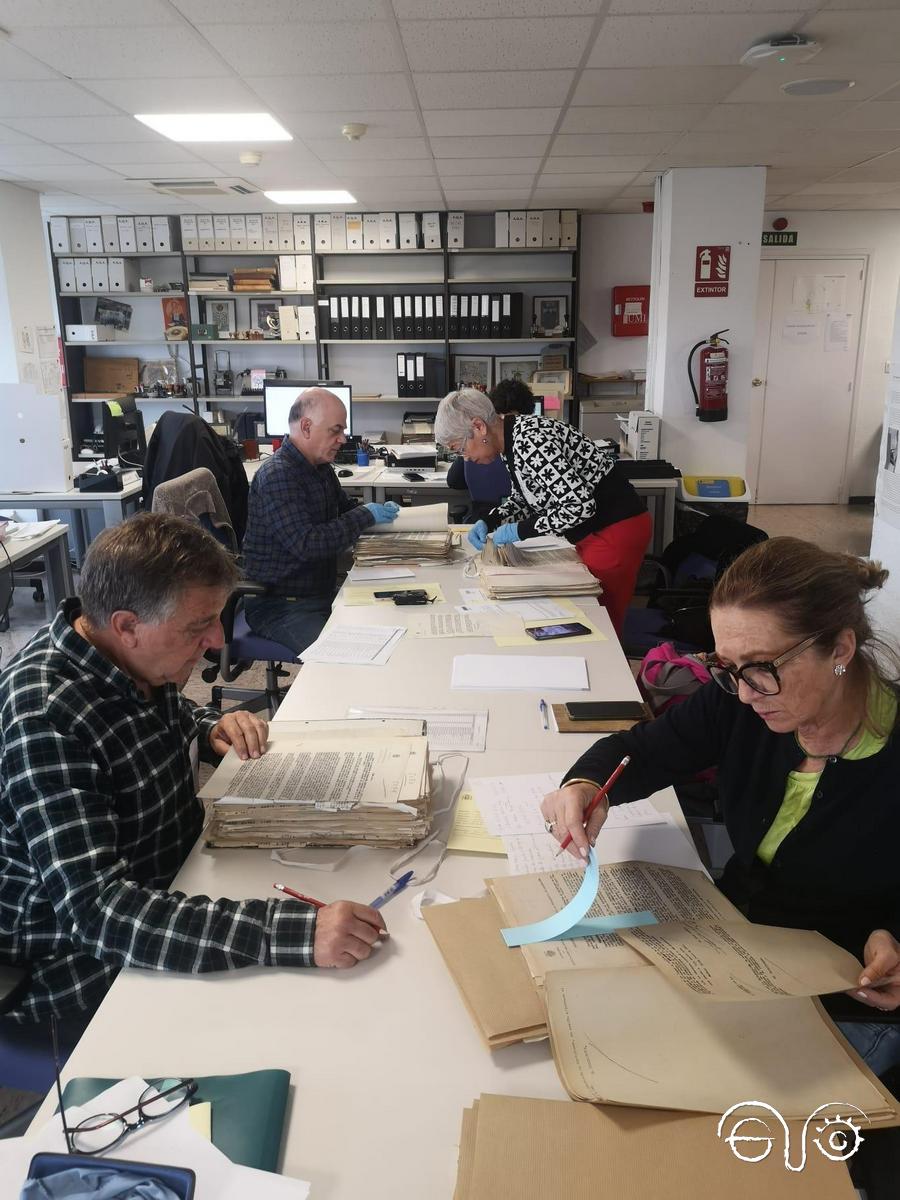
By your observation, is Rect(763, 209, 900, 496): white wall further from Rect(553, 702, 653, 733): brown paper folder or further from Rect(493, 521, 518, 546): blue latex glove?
Rect(553, 702, 653, 733): brown paper folder

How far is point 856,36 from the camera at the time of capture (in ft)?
9.71

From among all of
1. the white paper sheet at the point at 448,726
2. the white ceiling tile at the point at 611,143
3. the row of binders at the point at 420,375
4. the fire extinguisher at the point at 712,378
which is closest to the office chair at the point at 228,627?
the white paper sheet at the point at 448,726

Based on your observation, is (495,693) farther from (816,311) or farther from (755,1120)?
(816,311)

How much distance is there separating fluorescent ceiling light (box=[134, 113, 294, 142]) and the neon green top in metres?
3.73

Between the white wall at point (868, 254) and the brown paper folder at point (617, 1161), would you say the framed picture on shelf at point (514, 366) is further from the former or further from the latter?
the brown paper folder at point (617, 1161)

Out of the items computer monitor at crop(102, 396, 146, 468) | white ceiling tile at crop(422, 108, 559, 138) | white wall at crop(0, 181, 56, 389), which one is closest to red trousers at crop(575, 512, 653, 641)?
white ceiling tile at crop(422, 108, 559, 138)

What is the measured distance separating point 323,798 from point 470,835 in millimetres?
236

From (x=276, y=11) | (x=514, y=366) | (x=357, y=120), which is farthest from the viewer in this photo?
(x=514, y=366)

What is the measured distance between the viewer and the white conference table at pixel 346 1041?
822 millimetres

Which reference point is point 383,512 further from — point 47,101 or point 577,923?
→ point 577,923

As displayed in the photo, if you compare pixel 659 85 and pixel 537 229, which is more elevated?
pixel 659 85

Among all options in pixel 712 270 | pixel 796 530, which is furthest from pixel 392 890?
pixel 796 530

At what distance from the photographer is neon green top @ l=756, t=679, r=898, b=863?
1.25 m

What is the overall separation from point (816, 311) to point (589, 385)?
208 centimetres
